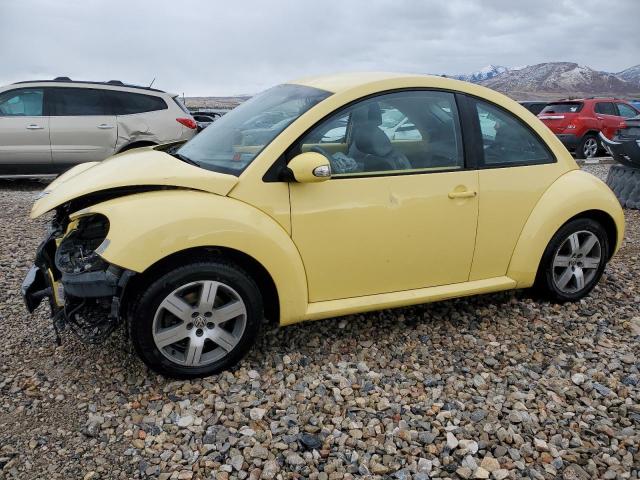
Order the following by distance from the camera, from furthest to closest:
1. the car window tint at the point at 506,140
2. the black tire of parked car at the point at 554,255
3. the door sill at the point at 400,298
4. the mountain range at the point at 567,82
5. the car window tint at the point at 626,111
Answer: the mountain range at the point at 567,82 → the car window tint at the point at 626,111 → the black tire of parked car at the point at 554,255 → the car window tint at the point at 506,140 → the door sill at the point at 400,298

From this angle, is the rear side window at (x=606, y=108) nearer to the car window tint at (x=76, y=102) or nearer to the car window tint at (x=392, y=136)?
the car window tint at (x=76, y=102)

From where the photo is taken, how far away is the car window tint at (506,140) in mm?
3580

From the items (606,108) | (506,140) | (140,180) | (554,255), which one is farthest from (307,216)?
(606,108)

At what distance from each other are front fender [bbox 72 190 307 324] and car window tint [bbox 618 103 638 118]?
15.3m

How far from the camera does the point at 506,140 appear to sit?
3.67 m

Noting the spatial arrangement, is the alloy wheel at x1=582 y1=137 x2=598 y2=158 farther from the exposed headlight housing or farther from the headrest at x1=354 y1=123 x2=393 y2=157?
the exposed headlight housing

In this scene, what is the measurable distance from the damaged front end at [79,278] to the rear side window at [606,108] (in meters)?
14.7

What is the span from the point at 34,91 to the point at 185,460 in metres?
8.37

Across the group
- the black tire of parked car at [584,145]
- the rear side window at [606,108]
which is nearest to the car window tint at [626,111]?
the rear side window at [606,108]

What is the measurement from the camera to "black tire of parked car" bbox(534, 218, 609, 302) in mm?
3865

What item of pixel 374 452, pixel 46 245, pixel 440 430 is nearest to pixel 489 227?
pixel 440 430

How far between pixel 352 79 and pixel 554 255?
1.92m

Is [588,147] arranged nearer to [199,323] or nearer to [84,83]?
[84,83]

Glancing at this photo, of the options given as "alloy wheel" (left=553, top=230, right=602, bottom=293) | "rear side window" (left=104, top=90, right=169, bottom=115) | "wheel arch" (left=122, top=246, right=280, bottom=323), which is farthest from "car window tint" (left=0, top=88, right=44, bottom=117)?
"alloy wheel" (left=553, top=230, right=602, bottom=293)
